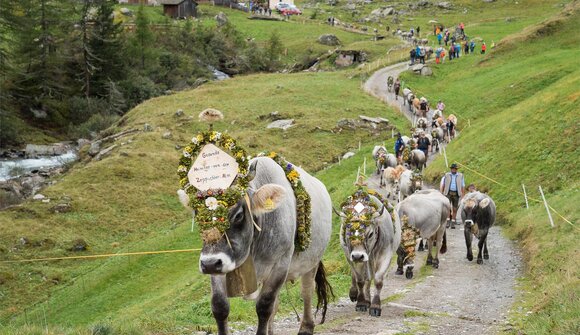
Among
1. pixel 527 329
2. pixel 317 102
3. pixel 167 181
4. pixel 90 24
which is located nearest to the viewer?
pixel 527 329

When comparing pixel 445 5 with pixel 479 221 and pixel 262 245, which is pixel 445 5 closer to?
pixel 479 221

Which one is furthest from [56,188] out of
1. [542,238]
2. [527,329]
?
[527,329]

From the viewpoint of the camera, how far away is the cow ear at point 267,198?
9.38 meters

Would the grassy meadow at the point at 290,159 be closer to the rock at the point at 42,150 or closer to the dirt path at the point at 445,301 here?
the dirt path at the point at 445,301

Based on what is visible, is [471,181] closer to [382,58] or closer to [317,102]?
[317,102]

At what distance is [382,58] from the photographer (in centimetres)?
9331

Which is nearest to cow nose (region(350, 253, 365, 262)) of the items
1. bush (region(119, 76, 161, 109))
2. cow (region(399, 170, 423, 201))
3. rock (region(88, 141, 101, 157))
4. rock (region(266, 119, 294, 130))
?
cow (region(399, 170, 423, 201))

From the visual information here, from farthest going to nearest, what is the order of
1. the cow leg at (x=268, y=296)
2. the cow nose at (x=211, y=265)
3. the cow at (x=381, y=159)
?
the cow at (x=381, y=159) < the cow leg at (x=268, y=296) < the cow nose at (x=211, y=265)

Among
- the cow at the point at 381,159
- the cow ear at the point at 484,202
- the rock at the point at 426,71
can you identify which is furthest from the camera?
the rock at the point at 426,71

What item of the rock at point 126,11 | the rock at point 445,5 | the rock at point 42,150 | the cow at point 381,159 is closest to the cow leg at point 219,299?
the cow at point 381,159

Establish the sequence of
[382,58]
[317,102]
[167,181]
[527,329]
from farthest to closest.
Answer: [382,58] < [317,102] < [167,181] < [527,329]

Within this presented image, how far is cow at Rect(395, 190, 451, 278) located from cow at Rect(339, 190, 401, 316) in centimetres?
387

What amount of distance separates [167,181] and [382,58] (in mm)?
55417

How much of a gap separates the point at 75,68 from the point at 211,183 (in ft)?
250
